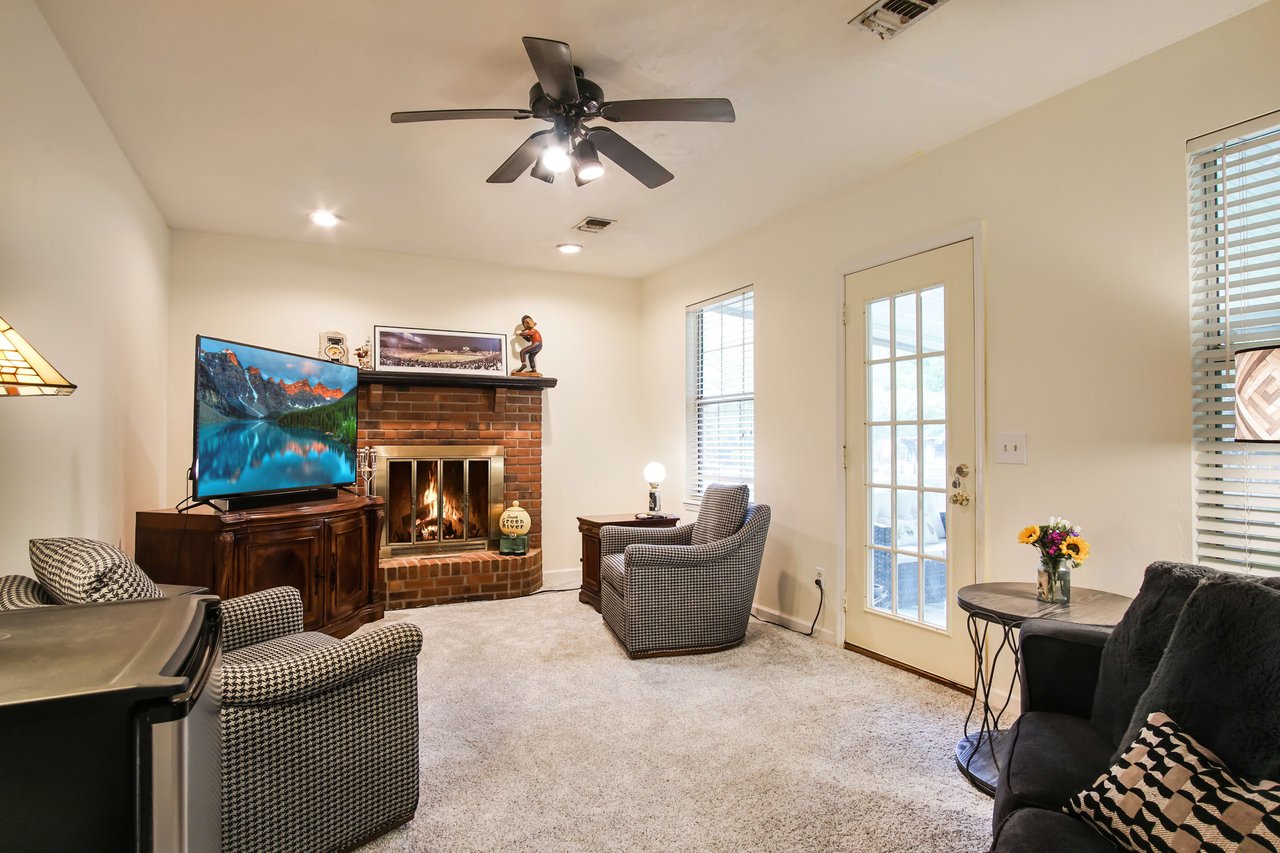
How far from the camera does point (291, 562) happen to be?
333 cm

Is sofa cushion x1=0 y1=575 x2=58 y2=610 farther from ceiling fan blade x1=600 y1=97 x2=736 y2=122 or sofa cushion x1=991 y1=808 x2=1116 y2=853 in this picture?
ceiling fan blade x1=600 y1=97 x2=736 y2=122

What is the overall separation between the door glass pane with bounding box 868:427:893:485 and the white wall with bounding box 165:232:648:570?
8.45 feet

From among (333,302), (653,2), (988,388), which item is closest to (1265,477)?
(988,388)

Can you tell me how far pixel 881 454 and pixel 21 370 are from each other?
3.29 m

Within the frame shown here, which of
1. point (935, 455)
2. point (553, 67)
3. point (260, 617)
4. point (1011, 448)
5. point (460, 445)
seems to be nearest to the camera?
point (553, 67)

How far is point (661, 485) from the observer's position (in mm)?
5438

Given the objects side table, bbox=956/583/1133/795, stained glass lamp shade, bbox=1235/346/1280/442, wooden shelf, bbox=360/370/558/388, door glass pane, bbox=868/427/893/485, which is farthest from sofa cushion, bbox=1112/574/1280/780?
wooden shelf, bbox=360/370/558/388

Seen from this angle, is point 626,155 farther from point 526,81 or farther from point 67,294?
point 67,294

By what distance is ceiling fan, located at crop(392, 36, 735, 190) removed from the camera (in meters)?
2.10

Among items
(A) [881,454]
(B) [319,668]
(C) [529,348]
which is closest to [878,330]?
(A) [881,454]

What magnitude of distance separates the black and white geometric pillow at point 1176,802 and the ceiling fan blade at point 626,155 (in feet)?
7.57

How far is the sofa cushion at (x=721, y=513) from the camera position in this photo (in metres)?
3.71

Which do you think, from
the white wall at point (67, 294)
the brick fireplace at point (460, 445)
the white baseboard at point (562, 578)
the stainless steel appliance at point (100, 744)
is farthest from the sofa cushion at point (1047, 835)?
the white baseboard at point (562, 578)

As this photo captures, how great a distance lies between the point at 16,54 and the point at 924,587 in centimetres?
397
